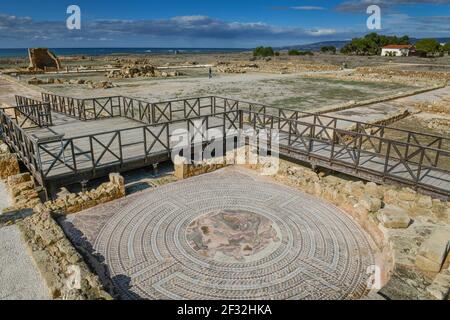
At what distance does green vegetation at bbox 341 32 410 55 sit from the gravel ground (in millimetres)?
114637

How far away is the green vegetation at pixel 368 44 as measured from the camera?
4129 inches

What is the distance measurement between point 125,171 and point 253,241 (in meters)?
5.53

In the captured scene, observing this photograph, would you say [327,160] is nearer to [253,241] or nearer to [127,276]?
[253,241]

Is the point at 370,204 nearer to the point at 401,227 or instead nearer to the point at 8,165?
the point at 401,227

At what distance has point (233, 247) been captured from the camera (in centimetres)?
655

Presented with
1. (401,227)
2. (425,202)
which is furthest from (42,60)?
(401,227)

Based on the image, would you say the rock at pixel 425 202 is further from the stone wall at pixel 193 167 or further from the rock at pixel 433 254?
the stone wall at pixel 193 167

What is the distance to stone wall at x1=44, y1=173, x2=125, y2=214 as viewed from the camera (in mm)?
7773

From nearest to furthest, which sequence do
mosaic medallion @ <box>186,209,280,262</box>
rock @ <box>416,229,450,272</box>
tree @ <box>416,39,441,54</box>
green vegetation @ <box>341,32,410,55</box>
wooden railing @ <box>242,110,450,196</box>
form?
1. rock @ <box>416,229,450,272</box>
2. mosaic medallion @ <box>186,209,280,262</box>
3. wooden railing @ <box>242,110,450,196</box>
4. tree @ <box>416,39,441,54</box>
5. green vegetation @ <box>341,32,410,55</box>

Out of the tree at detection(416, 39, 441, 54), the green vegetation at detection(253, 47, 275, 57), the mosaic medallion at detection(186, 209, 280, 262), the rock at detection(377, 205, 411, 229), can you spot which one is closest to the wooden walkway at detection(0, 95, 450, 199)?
the rock at detection(377, 205, 411, 229)

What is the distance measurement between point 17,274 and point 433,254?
6.98 metres

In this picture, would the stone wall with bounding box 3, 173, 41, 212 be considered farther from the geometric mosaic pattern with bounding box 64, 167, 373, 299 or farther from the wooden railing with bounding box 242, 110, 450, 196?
the wooden railing with bounding box 242, 110, 450, 196

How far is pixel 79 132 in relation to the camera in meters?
12.8

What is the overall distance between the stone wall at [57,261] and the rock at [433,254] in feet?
16.7
